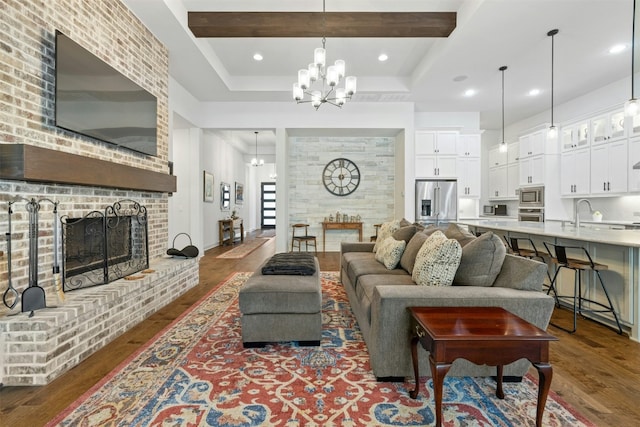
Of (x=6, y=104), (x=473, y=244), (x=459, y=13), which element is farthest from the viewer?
(x=459, y=13)

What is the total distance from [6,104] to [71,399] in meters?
1.94

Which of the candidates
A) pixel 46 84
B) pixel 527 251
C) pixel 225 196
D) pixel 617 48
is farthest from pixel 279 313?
pixel 225 196

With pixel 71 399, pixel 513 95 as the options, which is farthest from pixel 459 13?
pixel 71 399

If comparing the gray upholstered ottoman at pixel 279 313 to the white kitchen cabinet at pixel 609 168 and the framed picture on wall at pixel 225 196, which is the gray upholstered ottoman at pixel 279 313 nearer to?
the white kitchen cabinet at pixel 609 168

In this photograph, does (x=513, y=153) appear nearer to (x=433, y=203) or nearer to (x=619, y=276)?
(x=433, y=203)

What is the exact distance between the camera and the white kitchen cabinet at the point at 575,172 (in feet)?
18.8

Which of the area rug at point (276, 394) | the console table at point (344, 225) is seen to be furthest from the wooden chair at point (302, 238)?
the area rug at point (276, 394)

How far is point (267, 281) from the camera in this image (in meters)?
2.48

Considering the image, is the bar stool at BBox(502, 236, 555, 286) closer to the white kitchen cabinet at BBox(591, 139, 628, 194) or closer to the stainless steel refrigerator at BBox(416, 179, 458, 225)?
the stainless steel refrigerator at BBox(416, 179, 458, 225)

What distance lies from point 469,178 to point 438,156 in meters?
0.97

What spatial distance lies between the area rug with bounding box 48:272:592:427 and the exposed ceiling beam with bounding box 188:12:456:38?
369 centimetres

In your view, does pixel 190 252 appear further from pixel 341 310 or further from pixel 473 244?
pixel 473 244

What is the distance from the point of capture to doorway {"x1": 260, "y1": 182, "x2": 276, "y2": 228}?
13.6 metres

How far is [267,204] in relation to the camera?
1382cm
